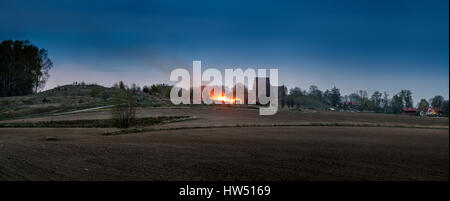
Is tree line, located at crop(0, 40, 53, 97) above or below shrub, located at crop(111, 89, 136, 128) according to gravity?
above

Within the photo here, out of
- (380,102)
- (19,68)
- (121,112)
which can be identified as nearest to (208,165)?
(121,112)

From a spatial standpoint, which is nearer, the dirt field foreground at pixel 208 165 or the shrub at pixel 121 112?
the dirt field foreground at pixel 208 165

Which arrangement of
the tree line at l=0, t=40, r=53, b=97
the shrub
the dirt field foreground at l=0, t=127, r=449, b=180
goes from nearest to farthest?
the dirt field foreground at l=0, t=127, r=449, b=180, the shrub, the tree line at l=0, t=40, r=53, b=97

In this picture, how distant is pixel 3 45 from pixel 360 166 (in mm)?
118997

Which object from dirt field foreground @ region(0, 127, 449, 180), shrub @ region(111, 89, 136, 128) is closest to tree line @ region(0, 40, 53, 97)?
shrub @ region(111, 89, 136, 128)

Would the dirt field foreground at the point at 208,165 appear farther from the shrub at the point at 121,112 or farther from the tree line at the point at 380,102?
the tree line at the point at 380,102

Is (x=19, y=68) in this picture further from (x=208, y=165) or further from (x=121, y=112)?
(x=208, y=165)

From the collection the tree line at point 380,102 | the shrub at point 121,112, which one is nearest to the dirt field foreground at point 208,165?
the shrub at point 121,112

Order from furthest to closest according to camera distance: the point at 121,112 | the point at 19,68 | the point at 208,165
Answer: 1. the point at 19,68
2. the point at 121,112
3. the point at 208,165

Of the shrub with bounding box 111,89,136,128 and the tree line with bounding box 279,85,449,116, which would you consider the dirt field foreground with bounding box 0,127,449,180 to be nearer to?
the shrub with bounding box 111,89,136,128

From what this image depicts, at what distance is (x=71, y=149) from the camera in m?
14.2

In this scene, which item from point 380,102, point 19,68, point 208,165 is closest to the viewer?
point 208,165
